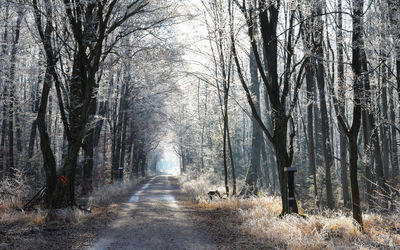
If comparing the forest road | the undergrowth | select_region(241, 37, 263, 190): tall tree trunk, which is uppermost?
select_region(241, 37, 263, 190): tall tree trunk

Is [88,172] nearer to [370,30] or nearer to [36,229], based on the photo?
[36,229]

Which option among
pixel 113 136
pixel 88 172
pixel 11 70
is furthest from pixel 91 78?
pixel 113 136

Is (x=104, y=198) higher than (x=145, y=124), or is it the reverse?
(x=145, y=124)

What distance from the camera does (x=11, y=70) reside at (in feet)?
55.4

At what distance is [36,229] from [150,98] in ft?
53.1

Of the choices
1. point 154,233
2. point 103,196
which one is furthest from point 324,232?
point 103,196

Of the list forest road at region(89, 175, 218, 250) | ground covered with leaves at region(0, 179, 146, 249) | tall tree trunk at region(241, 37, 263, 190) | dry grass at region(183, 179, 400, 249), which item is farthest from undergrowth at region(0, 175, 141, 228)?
tall tree trunk at region(241, 37, 263, 190)

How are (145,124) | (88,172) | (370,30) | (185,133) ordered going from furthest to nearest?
(185,133) → (145,124) → (88,172) → (370,30)

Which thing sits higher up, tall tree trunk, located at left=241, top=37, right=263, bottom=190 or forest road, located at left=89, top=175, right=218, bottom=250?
tall tree trunk, located at left=241, top=37, right=263, bottom=190

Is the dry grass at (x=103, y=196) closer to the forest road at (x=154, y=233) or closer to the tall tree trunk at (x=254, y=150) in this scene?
the forest road at (x=154, y=233)

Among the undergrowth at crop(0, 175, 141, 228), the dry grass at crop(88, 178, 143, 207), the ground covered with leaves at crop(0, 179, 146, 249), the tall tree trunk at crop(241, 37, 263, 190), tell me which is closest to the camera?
the ground covered with leaves at crop(0, 179, 146, 249)

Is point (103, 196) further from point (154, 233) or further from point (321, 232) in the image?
point (321, 232)

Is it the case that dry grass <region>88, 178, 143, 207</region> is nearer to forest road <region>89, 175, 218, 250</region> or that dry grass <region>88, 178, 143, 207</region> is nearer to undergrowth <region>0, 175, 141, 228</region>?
undergrowth <region>0, 175, 141, 228</region>

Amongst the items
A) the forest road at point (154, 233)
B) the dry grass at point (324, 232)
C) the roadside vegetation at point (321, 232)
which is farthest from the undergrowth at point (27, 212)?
the dry grass at point (324, 232)
